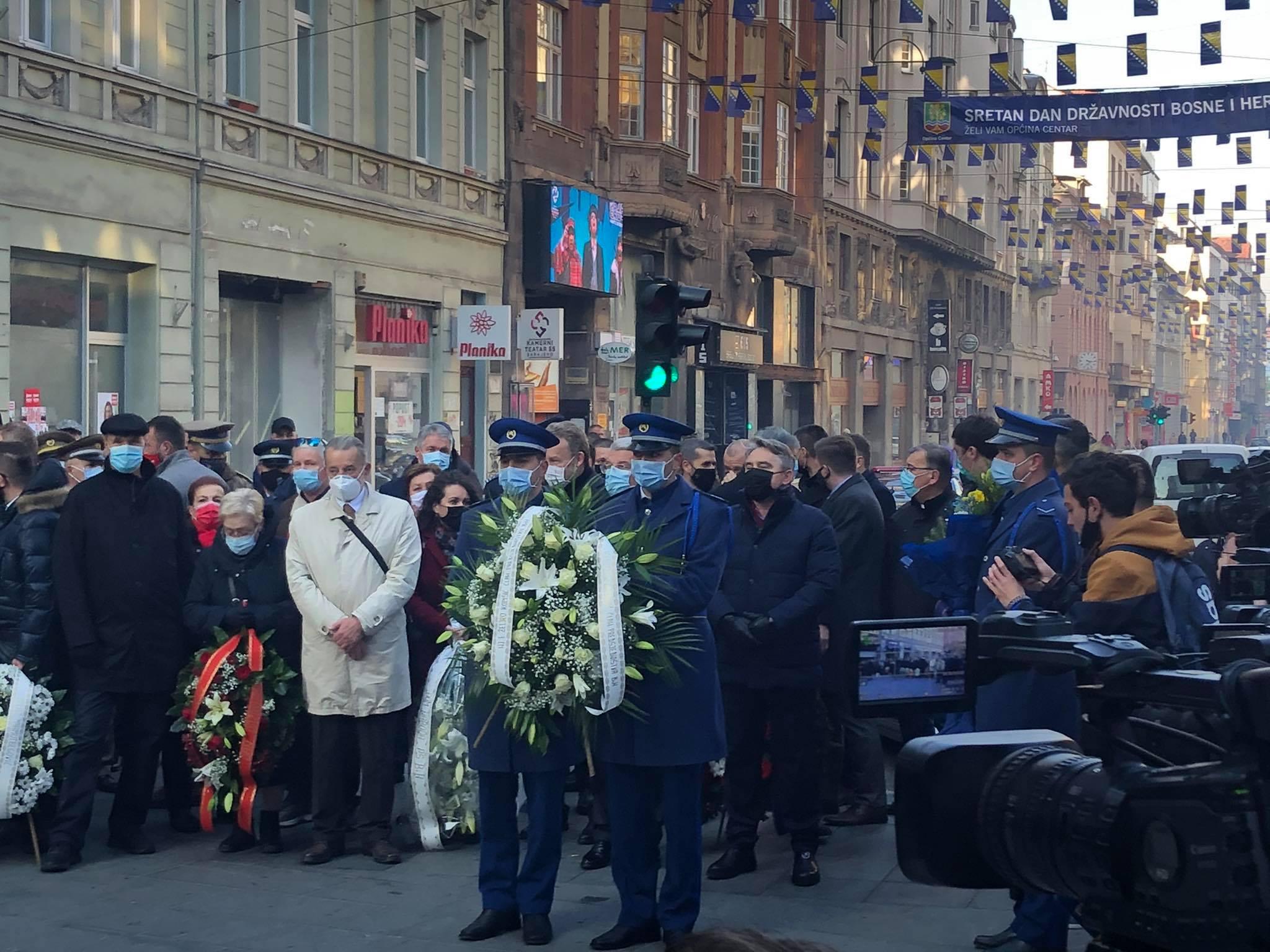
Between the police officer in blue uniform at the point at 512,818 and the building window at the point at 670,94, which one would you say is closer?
the police officer in blue uniform at the point at 512,818

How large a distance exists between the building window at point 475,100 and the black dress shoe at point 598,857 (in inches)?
740

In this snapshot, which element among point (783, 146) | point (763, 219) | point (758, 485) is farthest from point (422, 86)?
point (758, 485)

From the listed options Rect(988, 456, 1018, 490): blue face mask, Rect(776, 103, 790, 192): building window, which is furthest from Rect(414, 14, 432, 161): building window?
Rect(988, 456, 1018, 490): blue face mask

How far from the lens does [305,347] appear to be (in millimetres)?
21797

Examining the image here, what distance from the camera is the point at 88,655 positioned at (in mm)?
7918

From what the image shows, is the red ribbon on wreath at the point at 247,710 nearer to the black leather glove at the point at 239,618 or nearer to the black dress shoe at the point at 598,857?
the black leather glove at the point at 239,618

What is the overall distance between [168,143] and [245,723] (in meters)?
11.7

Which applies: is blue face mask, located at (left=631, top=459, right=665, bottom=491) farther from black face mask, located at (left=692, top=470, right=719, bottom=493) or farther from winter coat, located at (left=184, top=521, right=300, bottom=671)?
black face mask, located at (left=692, top=470, right=719, bottom=493)

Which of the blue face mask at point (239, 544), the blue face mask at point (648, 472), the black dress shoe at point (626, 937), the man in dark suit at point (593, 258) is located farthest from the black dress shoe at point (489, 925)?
the man in dark suit at point (593, 258)

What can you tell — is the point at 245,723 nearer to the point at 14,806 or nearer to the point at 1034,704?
the point at 14,806

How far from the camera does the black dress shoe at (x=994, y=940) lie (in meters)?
6.21

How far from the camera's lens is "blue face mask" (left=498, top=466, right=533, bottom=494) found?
7.42m

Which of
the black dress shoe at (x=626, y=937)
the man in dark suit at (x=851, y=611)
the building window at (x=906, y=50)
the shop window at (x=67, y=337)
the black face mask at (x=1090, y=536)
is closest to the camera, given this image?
the black dress shoe at (x=626, y=937)

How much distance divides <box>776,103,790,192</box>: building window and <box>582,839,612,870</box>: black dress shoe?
30.2 meters
